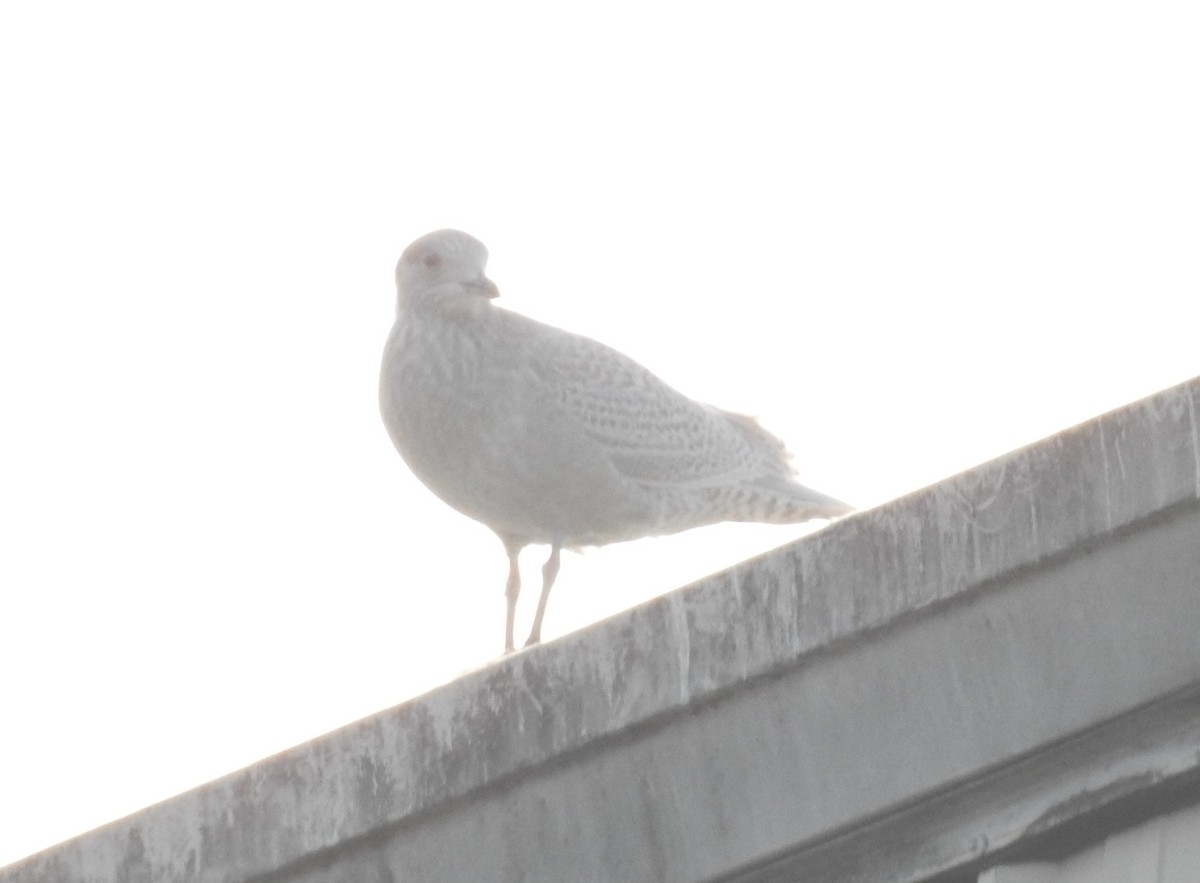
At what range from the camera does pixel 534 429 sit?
23.9 ft

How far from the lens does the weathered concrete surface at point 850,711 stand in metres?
2.83

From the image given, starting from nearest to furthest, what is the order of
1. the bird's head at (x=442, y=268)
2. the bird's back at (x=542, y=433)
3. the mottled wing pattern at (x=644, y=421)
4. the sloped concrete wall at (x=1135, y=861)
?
the sloped concrete wall at (x=1135, y=861) < the bird's back at (x=542, y=433) < the mottled wing pattern at (x=644, y=421) < the bird's head at (x=442, y=268)

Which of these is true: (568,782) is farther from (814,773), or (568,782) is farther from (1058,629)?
(1058,629)

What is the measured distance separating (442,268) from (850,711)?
16.9ft

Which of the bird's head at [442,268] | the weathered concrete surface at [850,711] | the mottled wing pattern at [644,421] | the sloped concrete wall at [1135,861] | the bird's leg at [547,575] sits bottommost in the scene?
the sloped concrete wall at [1135,861]

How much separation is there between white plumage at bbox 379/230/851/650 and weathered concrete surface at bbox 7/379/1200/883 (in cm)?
376

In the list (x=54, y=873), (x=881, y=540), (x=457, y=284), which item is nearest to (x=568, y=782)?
(x=881, y=540)

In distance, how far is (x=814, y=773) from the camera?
Result: 3027 millimetres

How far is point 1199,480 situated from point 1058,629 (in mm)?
290

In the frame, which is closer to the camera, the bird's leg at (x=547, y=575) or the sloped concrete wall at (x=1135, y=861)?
the sloped concrete wall at (x=1135, y=861)

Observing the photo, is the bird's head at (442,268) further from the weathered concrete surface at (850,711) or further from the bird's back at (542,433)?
the weathered concrete surface at (850,711)

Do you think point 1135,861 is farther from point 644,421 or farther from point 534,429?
point 644,421

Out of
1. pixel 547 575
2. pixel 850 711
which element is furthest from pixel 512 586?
pixel 850 711

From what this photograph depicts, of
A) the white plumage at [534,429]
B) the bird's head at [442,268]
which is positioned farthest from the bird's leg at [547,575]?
the bird's head at [442,268]
